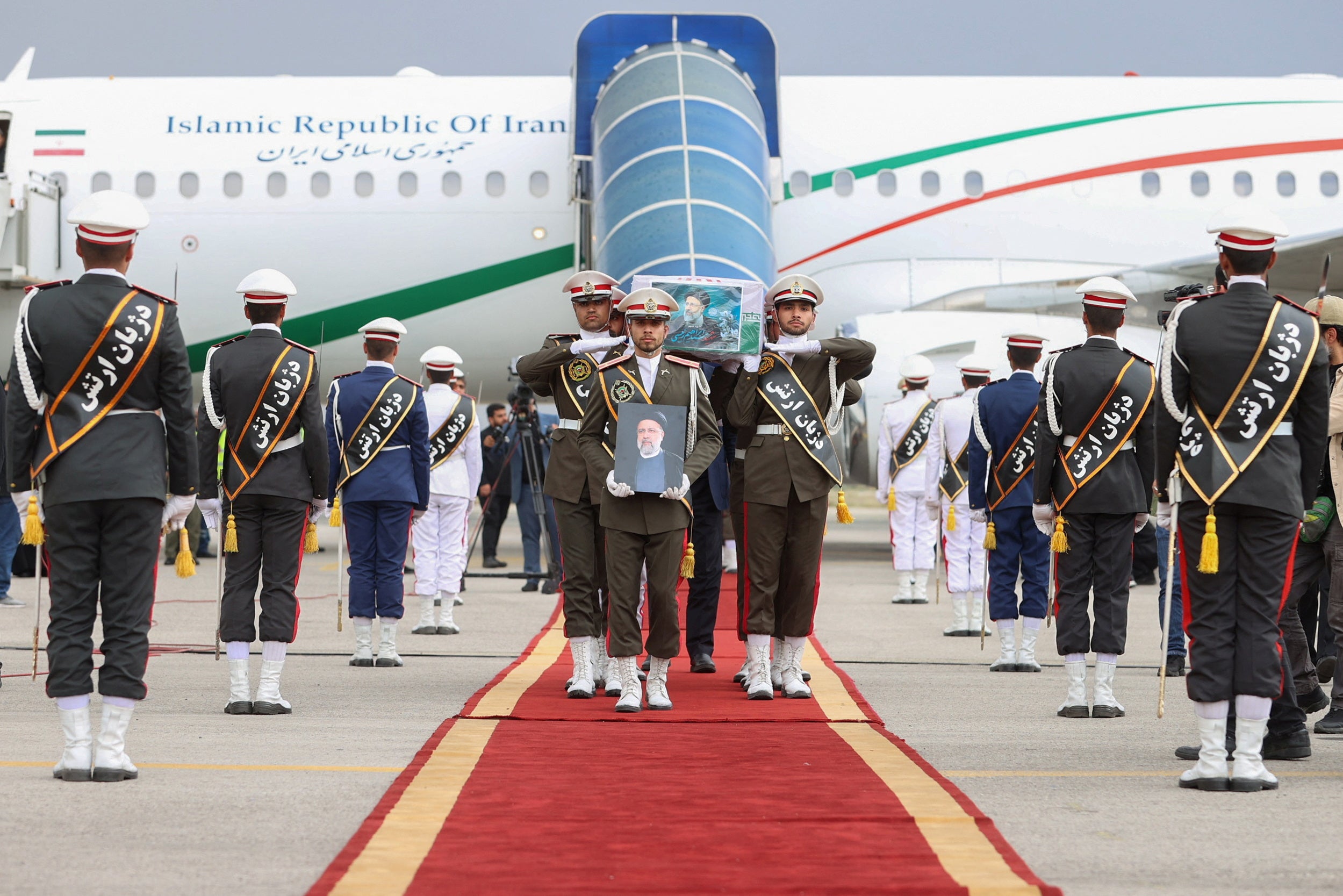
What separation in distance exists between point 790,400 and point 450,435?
12.9 ft

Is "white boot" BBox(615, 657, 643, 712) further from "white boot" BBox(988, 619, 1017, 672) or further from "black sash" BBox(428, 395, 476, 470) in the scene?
"black sash" BBox(428, 395, 476, 470)

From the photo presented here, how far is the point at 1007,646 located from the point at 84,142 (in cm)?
1093

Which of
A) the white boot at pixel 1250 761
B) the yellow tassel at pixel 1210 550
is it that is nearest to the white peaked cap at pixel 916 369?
the yellow tassel at pixel 1210 550

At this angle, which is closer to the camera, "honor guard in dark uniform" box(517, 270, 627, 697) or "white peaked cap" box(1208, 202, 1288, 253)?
"white peaked cap" box(1208, 202, 1288, 253)

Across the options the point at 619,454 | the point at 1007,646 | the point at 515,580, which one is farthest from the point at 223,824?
the point at 515,580

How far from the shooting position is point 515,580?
14.1 meters

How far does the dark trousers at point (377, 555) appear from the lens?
836 centimetres

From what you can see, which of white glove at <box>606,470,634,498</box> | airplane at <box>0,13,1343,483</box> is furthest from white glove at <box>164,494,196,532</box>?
airplane at <box>0,13,1343,483</box>

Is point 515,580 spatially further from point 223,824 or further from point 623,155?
point 223,824

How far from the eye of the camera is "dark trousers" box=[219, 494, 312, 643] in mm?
6703

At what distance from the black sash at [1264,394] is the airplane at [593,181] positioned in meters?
9.77

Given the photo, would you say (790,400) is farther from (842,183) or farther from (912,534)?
(842,183)

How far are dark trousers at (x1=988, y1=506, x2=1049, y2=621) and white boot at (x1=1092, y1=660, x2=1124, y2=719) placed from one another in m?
1.45

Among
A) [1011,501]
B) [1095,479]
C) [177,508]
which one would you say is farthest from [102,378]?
[1011,501]
